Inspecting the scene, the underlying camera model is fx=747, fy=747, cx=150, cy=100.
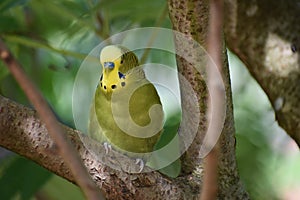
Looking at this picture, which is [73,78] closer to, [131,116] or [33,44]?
[33,44]

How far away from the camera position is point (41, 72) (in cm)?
129

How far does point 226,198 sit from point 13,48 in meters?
0.51

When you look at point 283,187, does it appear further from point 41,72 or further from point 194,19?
point 194,19

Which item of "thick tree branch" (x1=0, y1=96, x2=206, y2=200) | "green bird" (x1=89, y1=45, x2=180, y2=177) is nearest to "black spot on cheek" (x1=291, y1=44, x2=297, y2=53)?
"green bird" (x1=89, y1=45, x2=180, y2=177)

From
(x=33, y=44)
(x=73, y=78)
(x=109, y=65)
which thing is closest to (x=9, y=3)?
(x=33, y=44)

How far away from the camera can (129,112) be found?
886 millimetres

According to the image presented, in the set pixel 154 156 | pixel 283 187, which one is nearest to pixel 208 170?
pixel 154 156

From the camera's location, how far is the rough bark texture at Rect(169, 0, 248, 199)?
692mm

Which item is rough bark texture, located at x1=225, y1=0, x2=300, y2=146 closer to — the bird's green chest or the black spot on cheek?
the black spot on cheek

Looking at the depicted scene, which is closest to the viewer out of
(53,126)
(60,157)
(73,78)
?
(53,126)

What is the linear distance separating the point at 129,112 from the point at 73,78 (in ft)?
1.41

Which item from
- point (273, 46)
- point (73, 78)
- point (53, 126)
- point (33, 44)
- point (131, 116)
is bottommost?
point (53, 126)

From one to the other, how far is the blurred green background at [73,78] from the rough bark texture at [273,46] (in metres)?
0.13

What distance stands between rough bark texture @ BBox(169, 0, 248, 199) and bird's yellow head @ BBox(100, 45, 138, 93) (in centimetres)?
11
